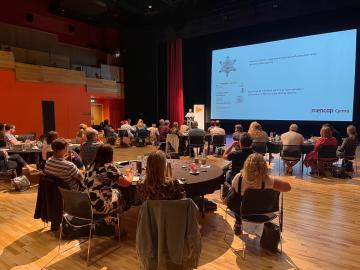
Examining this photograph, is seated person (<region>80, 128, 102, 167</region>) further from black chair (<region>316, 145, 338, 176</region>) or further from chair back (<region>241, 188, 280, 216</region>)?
black chair (<region>316, 145, 338, 176</region>)

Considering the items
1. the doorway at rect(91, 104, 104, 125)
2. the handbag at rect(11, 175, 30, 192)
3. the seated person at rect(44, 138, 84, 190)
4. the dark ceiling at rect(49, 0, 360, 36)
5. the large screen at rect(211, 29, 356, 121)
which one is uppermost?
the dark ceiling at rect(49, 0, 360, 36)

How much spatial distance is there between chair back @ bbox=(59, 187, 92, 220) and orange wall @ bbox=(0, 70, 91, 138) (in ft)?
32.9

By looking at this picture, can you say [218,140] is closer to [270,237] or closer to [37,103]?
[270,237]

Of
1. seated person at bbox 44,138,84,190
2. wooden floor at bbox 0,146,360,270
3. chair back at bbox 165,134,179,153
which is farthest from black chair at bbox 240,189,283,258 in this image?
chair back at bbox 165,134,179,153

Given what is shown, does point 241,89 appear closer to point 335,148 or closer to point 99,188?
point 335,148

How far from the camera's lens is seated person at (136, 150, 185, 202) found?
2.51 meters

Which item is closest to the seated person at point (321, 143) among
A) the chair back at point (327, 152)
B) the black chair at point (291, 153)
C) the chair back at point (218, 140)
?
the chair back at point (327, 152)

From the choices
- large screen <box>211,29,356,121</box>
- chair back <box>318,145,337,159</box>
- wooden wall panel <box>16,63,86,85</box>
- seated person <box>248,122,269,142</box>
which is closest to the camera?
chair back <box>318,145,337,159</box>

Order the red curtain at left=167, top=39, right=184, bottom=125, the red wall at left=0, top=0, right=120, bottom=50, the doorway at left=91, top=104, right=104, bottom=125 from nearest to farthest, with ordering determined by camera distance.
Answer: the red wall at left=0, top=0, right=120, bottom=50 → the red curtain at left=167, top=39, right=184, bottom=125 → the doorway at left=91, top=104, right=104, bottom=125

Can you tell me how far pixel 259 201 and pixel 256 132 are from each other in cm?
395

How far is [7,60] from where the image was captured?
→ 11.2m

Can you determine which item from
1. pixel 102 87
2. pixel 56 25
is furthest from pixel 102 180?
pixel 56 25

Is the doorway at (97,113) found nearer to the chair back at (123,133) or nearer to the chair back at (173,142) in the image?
the chair back at (123,133)

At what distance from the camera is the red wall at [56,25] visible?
12.7m
